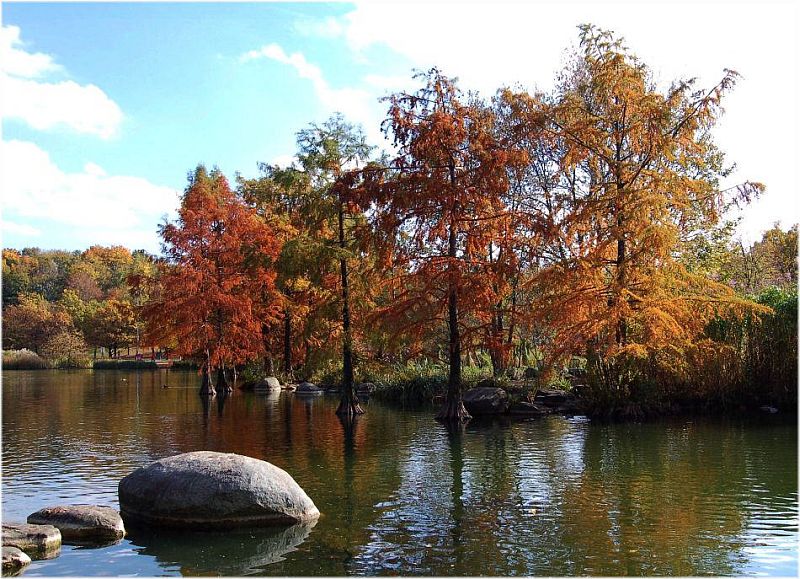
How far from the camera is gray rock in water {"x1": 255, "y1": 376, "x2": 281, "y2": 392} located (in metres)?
33.8

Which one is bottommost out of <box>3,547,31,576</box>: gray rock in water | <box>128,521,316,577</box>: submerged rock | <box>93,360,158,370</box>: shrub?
<box>128,521,316,577</box>: submerged rock

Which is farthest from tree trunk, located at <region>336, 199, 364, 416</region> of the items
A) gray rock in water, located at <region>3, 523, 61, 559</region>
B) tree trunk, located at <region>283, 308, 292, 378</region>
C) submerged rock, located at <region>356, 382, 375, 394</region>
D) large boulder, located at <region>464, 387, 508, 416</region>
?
gray rock in water, located at <region>3, 523, 61, 559</region>

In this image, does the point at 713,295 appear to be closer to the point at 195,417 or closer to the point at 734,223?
the point at 734,223

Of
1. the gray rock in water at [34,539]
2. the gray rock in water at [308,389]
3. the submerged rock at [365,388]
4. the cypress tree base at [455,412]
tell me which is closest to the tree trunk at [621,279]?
the cypress tree base at [455,412]

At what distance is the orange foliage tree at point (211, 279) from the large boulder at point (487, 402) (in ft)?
39.0

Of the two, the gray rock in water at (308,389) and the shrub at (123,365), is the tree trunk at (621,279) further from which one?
the shrub at (123,365)

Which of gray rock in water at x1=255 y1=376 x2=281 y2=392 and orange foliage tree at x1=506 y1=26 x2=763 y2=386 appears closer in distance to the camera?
orange foliage tree at x1=506 y1=26 x2=763 y2=386

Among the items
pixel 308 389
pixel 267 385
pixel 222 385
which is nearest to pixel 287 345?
pixel 267 385

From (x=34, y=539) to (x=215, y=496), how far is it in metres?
2.06

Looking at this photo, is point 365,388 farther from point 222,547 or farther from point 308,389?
point 222,547

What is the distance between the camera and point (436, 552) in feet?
26.5

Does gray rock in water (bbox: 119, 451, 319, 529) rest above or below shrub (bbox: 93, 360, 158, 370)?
below

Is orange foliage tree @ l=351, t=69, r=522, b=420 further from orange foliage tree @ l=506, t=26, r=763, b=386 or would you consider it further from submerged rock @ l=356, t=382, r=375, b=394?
submerged rock @ l=356, t=382, r=375, b=394

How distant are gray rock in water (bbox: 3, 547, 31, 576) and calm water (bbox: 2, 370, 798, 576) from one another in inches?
4.5
